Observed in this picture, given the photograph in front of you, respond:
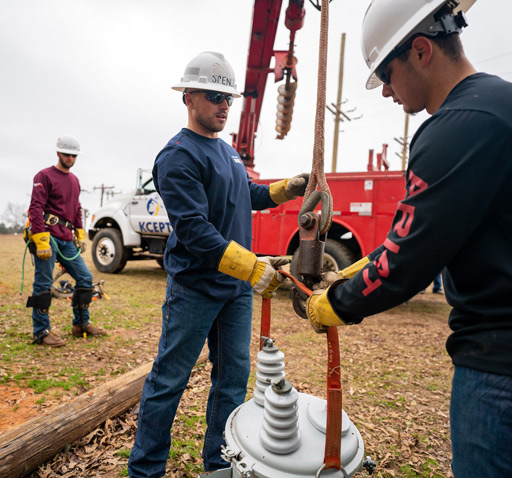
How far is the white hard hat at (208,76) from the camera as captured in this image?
1.99 metres

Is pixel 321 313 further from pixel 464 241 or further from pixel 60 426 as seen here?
pixel 60 426

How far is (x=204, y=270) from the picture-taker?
6.14ft

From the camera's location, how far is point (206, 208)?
1827 mm

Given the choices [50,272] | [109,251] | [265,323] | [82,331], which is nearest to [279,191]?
[265,323]

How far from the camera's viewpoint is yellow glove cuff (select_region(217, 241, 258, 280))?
1.70 m

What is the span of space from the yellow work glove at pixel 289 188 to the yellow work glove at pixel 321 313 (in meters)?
1.05

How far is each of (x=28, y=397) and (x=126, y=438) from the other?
102 cm

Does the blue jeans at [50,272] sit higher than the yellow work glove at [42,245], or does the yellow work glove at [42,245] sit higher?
the yellow work glove at [42,245]

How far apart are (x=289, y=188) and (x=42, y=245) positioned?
2.88m

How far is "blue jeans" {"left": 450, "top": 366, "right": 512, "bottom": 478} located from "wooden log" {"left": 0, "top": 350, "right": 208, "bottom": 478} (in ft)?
6.99

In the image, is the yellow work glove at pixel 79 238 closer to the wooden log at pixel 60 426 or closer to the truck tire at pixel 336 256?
the wooden log at pixel 60 426

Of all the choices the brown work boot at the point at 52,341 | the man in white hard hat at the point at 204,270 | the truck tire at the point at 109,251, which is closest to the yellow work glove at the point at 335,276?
the man in white hard hat at the point at 204,270

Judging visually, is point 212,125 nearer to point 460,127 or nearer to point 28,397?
point 460,127

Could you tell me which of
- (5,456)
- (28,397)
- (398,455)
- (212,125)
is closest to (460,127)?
(212,125)
